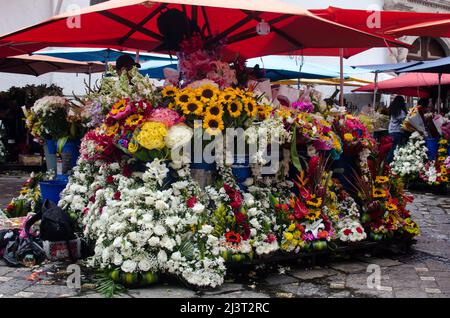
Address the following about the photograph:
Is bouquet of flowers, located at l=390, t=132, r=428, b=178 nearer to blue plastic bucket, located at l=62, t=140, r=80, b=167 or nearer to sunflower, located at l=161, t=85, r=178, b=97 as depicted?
blue plastic bucket, located at l=62, t=140, r=80, b=167

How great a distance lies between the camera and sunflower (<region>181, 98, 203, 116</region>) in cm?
453

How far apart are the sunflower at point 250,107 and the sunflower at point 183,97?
18.1 inches

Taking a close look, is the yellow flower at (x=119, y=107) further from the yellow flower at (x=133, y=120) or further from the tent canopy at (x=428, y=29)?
the tent canopy at (x=428, y=29)

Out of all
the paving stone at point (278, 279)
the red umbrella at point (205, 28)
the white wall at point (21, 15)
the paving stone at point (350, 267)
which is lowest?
the paving stone at point (278, 279)

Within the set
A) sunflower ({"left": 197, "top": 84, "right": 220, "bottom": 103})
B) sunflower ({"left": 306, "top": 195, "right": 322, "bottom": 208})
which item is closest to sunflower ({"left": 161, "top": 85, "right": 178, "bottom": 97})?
sunflower ({"left": 197, "top": 84, "right": 220, "bottom": 103})

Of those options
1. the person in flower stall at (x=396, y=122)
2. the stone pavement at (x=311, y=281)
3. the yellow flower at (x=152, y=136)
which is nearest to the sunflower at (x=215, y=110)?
the yellow flower at (x=152, y=136)

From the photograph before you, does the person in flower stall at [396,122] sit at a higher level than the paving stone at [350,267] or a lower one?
higher

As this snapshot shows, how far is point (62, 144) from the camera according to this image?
20.8 ft

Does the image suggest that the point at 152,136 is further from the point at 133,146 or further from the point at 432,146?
the point at 432,146

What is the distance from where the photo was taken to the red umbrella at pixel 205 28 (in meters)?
4.68
